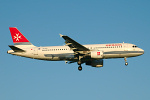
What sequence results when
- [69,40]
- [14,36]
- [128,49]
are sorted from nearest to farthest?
[69,40]
[128,49]
[14,36]

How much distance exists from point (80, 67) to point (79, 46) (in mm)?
5994

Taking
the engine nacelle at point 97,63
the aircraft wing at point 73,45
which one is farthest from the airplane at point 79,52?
the engine nacelle at point 97,63

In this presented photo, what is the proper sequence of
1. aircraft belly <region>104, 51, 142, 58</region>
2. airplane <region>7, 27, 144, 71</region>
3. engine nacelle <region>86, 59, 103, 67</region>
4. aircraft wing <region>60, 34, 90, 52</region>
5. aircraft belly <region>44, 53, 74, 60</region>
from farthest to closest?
engine nacelle <region>86, 59, 103, 67</region>, aircraft belly <region>44, 53, 74, 60</region>, aircraft belly <region>104, 51, 142, 58</region>, airplane <region>7, 27, 144, 71</region>, aircraft wing <region>60, 34, 90, 52</region>

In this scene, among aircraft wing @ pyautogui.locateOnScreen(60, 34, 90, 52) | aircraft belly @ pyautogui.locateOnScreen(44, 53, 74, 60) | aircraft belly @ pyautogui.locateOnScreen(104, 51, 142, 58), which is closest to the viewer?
aircraft wing @ pyautogui.locateOnScreen(60, 34, 90, 52)

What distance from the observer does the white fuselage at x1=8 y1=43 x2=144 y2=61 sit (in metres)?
59.7

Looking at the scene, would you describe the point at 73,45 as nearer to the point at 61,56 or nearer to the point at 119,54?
the point at 61,56

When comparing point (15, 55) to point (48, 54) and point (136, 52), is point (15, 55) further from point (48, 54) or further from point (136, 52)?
point (136, 52)

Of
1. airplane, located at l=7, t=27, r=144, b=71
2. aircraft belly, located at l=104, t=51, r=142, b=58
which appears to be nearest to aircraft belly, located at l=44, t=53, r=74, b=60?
airplane, located at l=7, t=27, r=144, b=71

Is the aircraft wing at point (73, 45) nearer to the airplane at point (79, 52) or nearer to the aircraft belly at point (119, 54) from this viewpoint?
the airplane at point (79, 52)

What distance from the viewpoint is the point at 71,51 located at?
60688mm

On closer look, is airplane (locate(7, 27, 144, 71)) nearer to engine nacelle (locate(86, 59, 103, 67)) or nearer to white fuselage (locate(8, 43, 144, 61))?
white fuselage (locate(8, 43, 144, 61))

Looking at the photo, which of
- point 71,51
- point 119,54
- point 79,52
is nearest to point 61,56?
point 71,51

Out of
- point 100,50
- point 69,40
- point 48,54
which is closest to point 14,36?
point 48,54

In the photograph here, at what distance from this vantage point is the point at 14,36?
66500 millimetres
